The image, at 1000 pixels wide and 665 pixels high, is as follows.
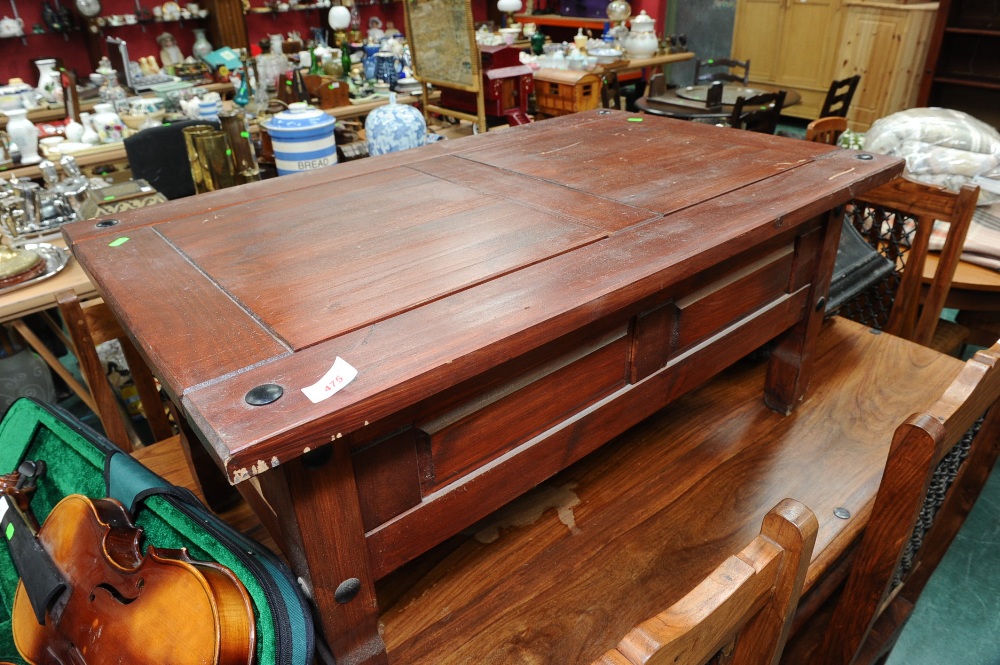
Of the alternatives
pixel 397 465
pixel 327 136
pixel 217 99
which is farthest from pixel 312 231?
pixel 217 99

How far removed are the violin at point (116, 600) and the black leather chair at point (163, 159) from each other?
2373mm

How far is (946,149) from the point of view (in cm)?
238

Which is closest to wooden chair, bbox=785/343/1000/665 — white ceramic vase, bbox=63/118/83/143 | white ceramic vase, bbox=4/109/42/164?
white ceramic vase, bbox=4/109/42/164

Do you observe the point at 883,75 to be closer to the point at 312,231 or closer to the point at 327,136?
the point at 327,136

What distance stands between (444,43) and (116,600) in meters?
3.18

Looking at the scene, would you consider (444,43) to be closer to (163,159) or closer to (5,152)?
(163,159)

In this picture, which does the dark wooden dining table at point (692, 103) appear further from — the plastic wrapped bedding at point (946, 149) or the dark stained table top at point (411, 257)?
the dark stained table top at point (411, 257)

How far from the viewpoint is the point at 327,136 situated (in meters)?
2.18

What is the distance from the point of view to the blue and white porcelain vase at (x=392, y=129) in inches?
89.9

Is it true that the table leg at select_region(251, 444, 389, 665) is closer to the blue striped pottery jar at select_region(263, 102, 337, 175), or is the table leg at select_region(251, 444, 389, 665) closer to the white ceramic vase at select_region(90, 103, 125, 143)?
the blue striped pottery jar at select_region(263, 102, 337, 175)

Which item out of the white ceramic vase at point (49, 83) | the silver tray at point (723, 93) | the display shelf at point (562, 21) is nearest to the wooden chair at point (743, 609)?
the silver tray at point (723, 93)

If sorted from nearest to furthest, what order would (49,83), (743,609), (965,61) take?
1. (743,609)
2. (49,83)
3. (965,61)

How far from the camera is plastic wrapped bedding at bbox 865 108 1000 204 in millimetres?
2338

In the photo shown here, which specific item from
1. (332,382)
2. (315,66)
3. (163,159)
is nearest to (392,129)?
(163,159)
